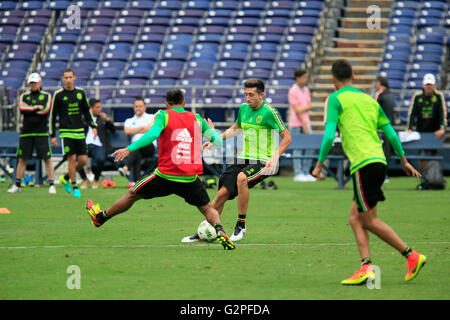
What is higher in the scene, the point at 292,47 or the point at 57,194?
the point at 292,47

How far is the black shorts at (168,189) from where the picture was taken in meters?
9.55

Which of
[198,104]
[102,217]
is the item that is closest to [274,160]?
[102,217]

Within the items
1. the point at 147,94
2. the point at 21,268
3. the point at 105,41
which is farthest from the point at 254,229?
the point at 105,41

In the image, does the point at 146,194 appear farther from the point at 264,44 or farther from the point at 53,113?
the point at 264,44

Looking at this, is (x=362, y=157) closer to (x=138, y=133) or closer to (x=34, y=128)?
(x=34, y=128)

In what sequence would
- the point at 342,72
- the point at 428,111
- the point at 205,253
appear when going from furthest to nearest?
the point at 428,111 < the point at 205,253 < the point at 342,72

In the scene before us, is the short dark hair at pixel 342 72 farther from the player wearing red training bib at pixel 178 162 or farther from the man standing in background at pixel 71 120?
the man standing in background at pixel 71 120

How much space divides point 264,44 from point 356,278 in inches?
807

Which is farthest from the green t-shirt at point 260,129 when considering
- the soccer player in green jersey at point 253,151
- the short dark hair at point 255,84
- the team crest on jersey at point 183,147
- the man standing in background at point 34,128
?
the man standing in background at point 34,128

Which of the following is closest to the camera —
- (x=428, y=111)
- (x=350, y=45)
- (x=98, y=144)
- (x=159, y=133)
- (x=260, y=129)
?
(x=159, y=133)

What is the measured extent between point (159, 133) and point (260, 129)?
64.9 inches

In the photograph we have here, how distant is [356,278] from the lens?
7.19 m

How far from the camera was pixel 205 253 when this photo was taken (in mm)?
9219

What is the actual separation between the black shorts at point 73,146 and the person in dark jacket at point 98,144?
2.28m
